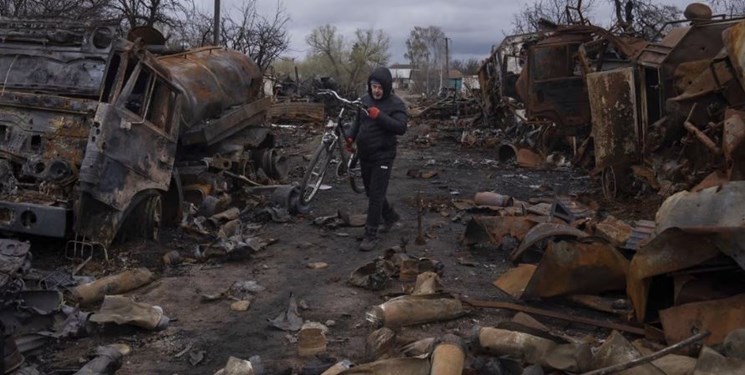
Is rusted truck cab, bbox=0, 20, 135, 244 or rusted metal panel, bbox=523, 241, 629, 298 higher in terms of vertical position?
rusted truck cab, bbox=0, 20, 135, 244

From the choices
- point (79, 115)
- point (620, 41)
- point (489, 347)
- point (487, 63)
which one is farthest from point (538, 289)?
point (487, 63)

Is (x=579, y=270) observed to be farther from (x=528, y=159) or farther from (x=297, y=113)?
(x=297, y=113)

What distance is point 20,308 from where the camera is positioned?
4.61 m

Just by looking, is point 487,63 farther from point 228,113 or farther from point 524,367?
point 524,367

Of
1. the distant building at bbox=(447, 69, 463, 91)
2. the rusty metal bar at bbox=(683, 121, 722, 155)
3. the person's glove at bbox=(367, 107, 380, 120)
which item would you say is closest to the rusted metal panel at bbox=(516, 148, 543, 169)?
the rusty metal bar at bbox=(683, 121, 722, 155)

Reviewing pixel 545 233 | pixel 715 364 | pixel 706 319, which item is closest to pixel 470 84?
pixel 545 233

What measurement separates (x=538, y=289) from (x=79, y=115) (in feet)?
14.4

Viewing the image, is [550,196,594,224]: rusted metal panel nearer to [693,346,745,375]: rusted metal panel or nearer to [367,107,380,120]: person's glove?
[367,107,380,120]: person's glove

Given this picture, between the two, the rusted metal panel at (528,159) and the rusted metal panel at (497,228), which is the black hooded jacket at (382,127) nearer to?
the rusted metal panel at (497,228)

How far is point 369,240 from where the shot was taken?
7457 millimetres

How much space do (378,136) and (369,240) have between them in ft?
3.54

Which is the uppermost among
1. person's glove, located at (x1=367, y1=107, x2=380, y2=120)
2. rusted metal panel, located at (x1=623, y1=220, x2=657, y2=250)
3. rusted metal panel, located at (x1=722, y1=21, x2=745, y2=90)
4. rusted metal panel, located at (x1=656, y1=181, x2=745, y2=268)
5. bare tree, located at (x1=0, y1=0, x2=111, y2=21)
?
bare tree, located at (x1=0, y1=0, x2=111, y2=21)

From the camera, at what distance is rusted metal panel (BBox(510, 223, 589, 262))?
19.2 feet

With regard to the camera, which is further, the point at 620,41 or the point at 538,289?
the point at 620,41
